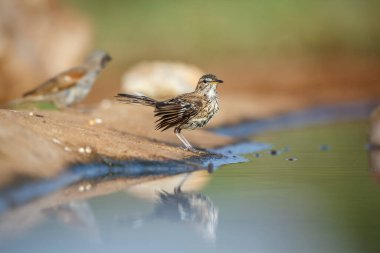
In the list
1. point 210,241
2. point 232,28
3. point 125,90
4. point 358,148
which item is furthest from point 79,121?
point 232,28

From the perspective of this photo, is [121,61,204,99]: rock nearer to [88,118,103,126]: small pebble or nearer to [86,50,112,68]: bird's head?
[86,50,112,68]: bird's head

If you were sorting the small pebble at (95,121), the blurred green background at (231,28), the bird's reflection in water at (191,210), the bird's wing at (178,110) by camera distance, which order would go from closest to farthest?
1. the bird's reflection in water at (191,210)
2. the bird's wing at (178,110)
3. the small pebble at (95,121)
4. the blurred green background at (231,28)

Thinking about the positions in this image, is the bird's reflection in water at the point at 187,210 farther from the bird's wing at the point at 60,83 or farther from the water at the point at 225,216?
the bird's wing at the point at 60,83

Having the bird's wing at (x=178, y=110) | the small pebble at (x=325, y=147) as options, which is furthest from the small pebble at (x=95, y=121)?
the small pebble at (x=325, y=147)

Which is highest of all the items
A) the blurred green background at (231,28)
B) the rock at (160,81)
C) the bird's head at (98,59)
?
the blurred green background at (231,28)

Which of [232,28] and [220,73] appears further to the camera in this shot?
[232,28]

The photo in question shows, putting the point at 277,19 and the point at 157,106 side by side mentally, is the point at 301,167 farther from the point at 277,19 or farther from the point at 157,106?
the point at 277,19

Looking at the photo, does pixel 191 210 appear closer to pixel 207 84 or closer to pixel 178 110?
pixel 178 110
